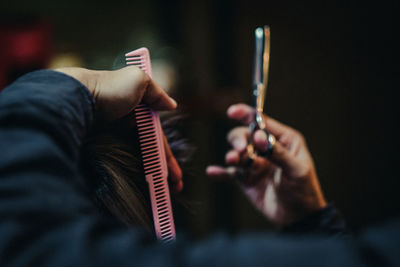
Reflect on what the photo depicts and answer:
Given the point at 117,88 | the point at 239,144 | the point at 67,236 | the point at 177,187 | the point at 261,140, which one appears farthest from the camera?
the point at 239,144

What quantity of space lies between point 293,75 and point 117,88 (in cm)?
133

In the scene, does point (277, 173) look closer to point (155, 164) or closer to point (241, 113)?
point (241, 113)

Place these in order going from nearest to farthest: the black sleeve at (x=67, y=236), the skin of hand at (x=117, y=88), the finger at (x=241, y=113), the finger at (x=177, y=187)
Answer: the black sleeve at (x=67, y=236), the skin of hand at (x=117, y=88), the finger at (x=177, y=187), the finger at (x=241, y=113)

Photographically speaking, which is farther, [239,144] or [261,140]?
[239,144]

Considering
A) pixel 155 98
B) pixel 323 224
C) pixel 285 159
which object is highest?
pixel 155 98

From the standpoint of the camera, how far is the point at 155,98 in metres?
0.46

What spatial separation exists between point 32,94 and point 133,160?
0.19m

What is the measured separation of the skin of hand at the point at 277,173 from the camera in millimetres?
780

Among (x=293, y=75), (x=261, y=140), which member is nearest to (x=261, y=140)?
(x=261, y=140)

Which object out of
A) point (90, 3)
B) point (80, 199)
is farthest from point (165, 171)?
point (90, 3)

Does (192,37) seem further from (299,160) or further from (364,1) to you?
(299,160)

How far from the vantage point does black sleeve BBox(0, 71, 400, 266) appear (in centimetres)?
27

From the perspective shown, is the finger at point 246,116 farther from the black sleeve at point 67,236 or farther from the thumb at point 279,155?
the black sleeve at point 67,236

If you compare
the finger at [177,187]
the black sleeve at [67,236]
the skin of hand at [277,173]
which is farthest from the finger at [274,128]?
the black sleeve at [67,236]
